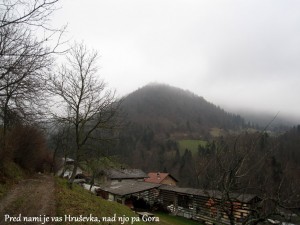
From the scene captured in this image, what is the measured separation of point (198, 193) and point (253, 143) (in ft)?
82.8

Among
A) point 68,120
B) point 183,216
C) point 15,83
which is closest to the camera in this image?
point 15,83

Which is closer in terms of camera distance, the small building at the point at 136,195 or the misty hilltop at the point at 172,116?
the small building at the point at 136,195

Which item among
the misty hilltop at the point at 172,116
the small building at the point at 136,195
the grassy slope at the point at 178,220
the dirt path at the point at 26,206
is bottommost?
the grassy slope at the point at 178,220

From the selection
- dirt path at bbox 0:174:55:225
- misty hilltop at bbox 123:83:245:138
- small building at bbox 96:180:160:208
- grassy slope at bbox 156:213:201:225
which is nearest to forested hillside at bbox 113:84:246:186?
misty hilltop at bbox 123:83:245:138

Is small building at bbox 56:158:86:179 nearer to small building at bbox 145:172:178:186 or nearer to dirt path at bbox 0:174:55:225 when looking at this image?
dirt path at bbox 0:174:55:225

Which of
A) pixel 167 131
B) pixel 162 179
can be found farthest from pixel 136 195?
pixel 167 131

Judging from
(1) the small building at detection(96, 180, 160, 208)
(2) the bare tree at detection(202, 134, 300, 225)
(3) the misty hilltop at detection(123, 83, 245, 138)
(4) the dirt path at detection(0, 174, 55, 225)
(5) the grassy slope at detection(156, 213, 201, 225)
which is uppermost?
(3) the misty hilltop at detection(123, 83, 245, 138)

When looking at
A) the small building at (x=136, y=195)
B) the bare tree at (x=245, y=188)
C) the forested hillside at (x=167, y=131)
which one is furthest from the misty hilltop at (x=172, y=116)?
the bare tree at (x=245, y=188)

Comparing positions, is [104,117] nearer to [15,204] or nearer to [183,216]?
[15,204]

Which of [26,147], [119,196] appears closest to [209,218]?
[119,196]

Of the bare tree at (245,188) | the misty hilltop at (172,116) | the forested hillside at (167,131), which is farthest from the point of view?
the misty hilltop at (172,116)

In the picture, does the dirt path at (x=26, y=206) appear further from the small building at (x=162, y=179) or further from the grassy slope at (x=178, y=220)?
the small building at (x=162, y=179)

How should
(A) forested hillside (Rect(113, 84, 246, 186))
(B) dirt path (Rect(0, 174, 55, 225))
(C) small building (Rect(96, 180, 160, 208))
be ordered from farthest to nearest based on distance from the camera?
(A) forested hillside (Rect(113, 84, 246, 186)), (C) small building (Rect(96, 180, 160, 208)), (B) dirt path (Rect(0, 174, 55, 225))

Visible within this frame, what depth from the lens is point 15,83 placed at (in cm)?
604
